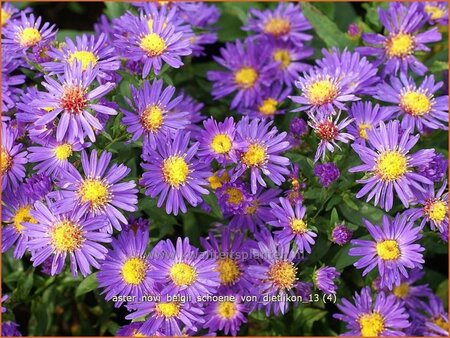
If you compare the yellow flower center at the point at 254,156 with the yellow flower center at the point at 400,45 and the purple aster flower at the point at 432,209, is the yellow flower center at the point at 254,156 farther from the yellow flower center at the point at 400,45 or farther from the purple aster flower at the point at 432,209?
the yellow flower center at the point at 400,45

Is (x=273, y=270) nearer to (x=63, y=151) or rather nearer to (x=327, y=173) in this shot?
(x=327, y=173)

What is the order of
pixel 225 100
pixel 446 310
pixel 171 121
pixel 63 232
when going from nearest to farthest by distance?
1. pixel 63 232
2. pixel 171 121
3. pixel 446 310
4. pixel 225 100

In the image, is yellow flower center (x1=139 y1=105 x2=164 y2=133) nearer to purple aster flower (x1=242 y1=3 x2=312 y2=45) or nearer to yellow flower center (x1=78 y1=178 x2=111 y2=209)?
yellow flower center (x1=78 y1=178 x2=111 y2=209)

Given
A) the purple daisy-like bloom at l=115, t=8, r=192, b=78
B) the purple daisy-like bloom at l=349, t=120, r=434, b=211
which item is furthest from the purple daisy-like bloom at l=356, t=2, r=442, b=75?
the purple daisy-like bloom at l=115, t=8, r=192, b=78

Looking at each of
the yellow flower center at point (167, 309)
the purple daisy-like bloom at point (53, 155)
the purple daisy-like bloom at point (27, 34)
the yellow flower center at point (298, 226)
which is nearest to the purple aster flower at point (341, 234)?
the yellow flower center at point (298, 226)

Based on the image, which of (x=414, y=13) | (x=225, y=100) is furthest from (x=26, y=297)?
(x=414, y=13)

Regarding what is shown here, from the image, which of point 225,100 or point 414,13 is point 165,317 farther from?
point 414,13
